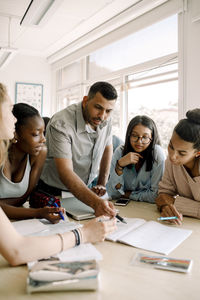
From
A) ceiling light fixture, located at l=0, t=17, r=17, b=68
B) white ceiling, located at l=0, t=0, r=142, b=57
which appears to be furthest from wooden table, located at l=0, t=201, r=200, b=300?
ceiling light fixture, located at l=0, t=17, r=17, b=68

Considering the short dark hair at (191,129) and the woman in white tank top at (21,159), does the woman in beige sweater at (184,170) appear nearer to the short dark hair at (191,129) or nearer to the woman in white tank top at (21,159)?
the short dark hair at (191,129)

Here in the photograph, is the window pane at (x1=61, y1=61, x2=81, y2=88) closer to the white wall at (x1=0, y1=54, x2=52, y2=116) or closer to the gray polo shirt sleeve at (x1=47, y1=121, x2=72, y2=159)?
the white wall at (x1=0, y1=54, x2=52, y2=116)

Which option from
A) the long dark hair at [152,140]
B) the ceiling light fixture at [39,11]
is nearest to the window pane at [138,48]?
the ceiling light fixture at [39,11]

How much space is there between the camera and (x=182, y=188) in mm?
1610

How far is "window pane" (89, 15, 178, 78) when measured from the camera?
3.72 metres

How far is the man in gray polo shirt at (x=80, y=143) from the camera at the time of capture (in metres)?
1.66

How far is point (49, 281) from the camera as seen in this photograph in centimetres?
73

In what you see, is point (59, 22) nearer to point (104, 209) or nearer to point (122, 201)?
point (122, 201)

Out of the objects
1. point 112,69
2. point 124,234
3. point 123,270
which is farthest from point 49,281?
point 112,69

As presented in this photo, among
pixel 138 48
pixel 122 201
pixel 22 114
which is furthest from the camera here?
pixel 138 48

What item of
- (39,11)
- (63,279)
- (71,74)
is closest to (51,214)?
(63,279)

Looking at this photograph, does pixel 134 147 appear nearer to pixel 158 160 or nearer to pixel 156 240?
pixel 158 160

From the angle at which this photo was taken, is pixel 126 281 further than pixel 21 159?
No

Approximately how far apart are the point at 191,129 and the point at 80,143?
2.50ft
